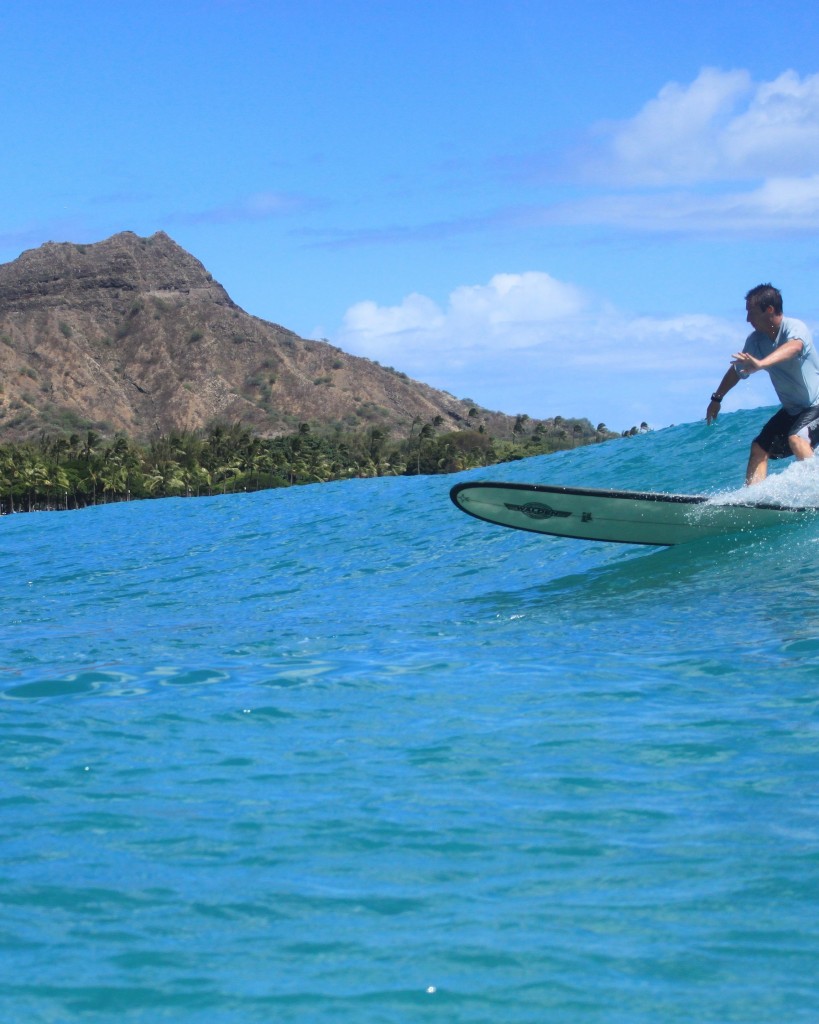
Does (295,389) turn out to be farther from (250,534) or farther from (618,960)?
(618,960)

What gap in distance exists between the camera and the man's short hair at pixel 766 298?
9.18 metres

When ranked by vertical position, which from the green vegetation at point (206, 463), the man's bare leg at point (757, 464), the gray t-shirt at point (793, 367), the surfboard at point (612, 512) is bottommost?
the surfboard at point (612, 512)

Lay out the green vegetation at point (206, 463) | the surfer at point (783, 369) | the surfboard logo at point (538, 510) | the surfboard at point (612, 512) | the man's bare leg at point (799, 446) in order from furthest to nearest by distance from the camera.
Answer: the green vegetation at point (206, 463) → the surfboard logo at point (538, 510) → the surfboard at point (612, 512) → the man's bare leg at point (799, 446) → the surfer at point (783, 369)

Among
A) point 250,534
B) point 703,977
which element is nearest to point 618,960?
point 703,977

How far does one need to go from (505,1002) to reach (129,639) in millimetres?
6554

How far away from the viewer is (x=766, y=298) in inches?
362

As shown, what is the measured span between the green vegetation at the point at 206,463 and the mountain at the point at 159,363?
34.7 meters

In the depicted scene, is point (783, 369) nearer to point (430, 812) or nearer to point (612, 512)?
point (612, 512)

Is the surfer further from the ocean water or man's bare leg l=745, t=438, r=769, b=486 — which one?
the ocean water

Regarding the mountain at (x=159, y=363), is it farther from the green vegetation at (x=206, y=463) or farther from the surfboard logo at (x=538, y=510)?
the surfboard logo at (x=538, y=510)

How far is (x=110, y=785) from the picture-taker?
4930 mm

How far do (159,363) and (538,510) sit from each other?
143 meters

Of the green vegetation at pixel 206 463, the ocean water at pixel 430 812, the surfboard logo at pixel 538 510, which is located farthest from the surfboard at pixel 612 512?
the green vegetation at pixel 206 463

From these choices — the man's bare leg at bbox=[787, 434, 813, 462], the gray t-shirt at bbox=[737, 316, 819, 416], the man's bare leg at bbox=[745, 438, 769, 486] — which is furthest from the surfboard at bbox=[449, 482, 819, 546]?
the gray t-shirt at bbox=[737, 316, 819, 416]
